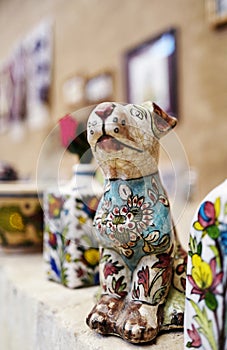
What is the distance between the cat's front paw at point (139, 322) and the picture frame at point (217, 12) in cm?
123

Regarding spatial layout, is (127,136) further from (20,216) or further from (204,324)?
(20,216)

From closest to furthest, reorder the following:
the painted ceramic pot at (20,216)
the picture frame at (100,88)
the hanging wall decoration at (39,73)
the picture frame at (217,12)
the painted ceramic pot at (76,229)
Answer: the painted ceramic pot at (76,229)
the painted ceramic pot at (20,216)
the picture frame at (217,12)
the picture frame at (100,88)
the hanging wall decoration at (39,73)

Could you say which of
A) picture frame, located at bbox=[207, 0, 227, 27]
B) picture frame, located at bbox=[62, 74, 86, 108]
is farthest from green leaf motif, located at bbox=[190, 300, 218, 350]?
picture frame, located at bbox=[62, 74, 86, 108]

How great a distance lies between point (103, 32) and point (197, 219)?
Answer: 1910mm

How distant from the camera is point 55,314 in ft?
1.61

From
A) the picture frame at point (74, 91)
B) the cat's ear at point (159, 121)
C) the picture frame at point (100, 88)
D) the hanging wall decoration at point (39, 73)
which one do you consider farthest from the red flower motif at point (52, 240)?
the hanging wall decoration at point (39, 73)

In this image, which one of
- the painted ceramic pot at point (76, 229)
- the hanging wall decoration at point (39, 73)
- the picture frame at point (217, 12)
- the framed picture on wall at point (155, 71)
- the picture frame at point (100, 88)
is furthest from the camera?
the hanging wall decoration at point (39, 73)

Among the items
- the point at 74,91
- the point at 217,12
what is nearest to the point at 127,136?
the point at 217,12

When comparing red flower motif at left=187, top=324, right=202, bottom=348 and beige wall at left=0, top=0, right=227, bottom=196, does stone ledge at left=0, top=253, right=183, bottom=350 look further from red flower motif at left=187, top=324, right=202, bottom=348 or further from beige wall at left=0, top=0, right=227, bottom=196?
beige wall at left=0, top=0, right=227, bottom=196

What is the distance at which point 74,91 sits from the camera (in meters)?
2.28

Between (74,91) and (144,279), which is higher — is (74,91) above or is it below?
above

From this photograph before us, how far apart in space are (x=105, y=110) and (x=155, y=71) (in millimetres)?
1420

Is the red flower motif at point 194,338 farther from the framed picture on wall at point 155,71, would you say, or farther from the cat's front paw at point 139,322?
the framed picture on wall at point 155,71

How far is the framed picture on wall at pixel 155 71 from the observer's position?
1633 mm
